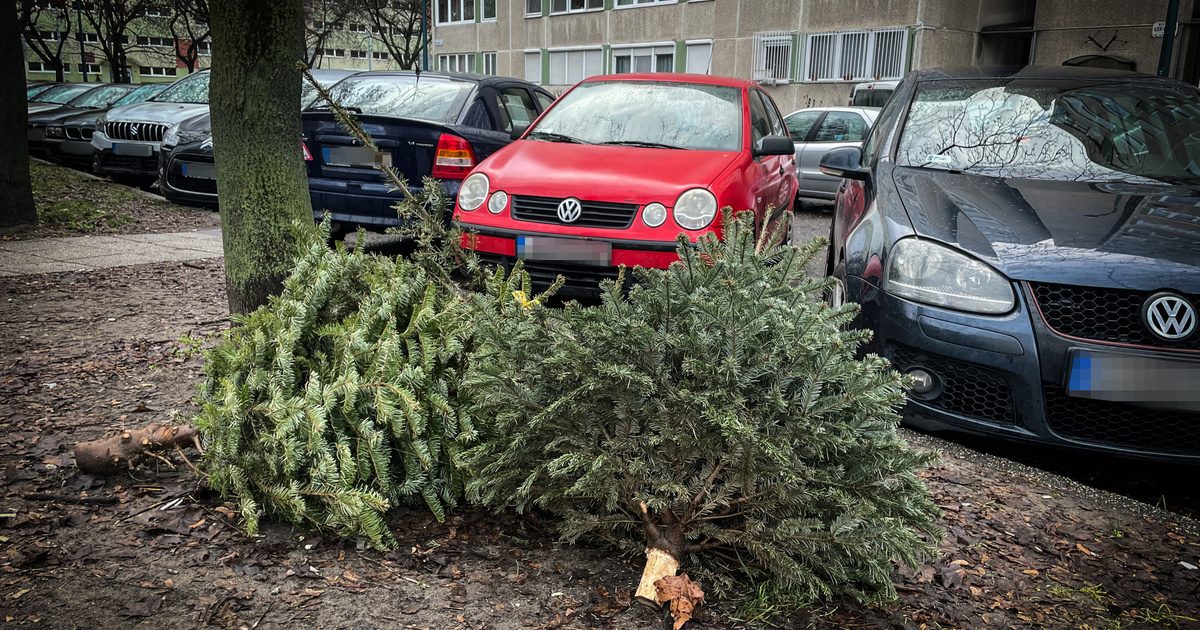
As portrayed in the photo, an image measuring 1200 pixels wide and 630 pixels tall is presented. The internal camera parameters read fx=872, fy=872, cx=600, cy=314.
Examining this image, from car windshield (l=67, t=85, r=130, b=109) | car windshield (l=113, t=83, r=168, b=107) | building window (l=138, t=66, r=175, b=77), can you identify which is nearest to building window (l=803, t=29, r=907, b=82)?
car windshield (l=113, t=83, r=168, b=107)

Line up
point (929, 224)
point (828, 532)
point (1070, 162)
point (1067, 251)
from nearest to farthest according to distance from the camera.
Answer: point (828, 532) < point (1067, 251) < point (929, 224) < point (1070, 162)

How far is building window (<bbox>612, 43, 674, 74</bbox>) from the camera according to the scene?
109 feet

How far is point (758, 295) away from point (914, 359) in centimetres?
136

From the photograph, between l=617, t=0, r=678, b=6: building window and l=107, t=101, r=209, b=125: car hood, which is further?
l=617, t=0, r=678, b=6: building window

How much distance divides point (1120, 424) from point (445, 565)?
8.23 feet

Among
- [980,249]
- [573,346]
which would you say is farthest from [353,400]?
[980,249]

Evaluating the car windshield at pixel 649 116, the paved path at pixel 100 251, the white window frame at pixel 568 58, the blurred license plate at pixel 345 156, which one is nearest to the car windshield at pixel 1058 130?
the car windshield at pixel 649 116

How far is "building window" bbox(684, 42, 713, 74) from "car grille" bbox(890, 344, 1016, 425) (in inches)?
1155

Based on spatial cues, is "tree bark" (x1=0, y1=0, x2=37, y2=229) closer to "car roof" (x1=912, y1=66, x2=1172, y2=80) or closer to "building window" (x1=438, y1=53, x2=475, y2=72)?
"car roof" (x1=912, y1=66, x2=1172, y2=80)

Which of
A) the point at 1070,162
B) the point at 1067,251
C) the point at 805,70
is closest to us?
the point at 1067,251

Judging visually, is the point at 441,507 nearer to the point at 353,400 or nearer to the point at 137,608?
the point at 353,400

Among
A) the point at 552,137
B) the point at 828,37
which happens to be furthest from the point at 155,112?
the point at 828,37

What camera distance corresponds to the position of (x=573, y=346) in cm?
237

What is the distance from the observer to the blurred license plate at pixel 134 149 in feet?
39.5
